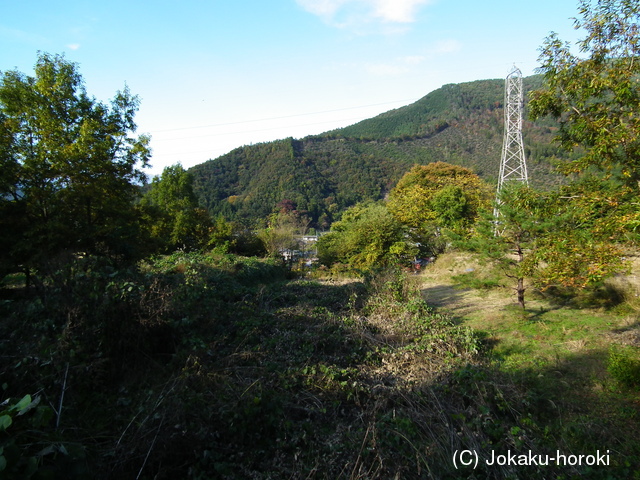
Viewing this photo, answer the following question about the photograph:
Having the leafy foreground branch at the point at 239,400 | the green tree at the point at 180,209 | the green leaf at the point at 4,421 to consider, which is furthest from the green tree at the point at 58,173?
the green tree at the point at 180,209

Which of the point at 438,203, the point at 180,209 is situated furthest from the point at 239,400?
the point at 438,203

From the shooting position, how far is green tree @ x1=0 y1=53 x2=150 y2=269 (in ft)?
26.1

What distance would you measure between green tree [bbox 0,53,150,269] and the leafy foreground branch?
356 cm

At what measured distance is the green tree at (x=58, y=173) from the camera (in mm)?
7965

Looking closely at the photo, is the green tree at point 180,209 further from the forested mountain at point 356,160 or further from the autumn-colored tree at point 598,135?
the forested mountain at point 356,160

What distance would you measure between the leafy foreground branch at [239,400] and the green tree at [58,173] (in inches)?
140

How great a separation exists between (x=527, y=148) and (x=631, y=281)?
Result: 200 feet

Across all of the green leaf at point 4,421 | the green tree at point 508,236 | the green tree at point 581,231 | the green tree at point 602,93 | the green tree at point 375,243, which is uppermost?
the green tree at point 602,93

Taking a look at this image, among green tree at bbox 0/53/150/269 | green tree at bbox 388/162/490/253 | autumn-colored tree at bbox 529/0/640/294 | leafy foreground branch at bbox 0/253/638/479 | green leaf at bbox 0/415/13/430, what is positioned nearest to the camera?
green leaf at bbox 0/415/13/430

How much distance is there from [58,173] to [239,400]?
330 inches

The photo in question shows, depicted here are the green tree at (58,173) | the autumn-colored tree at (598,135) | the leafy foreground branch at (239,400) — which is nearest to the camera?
the leafy foreground branch at (239,400)

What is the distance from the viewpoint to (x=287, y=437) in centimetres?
325

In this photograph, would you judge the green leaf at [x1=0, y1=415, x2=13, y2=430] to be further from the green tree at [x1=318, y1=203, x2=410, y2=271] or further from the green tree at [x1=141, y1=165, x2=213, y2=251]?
the green tree at [x1=141, y1=165, x2=213, y2=251]

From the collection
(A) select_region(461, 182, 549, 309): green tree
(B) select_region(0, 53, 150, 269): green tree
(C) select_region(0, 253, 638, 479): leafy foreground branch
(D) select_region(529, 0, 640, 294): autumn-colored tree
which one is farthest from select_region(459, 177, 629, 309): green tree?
(B) select_region(0, 53, 150, 269): green tree
